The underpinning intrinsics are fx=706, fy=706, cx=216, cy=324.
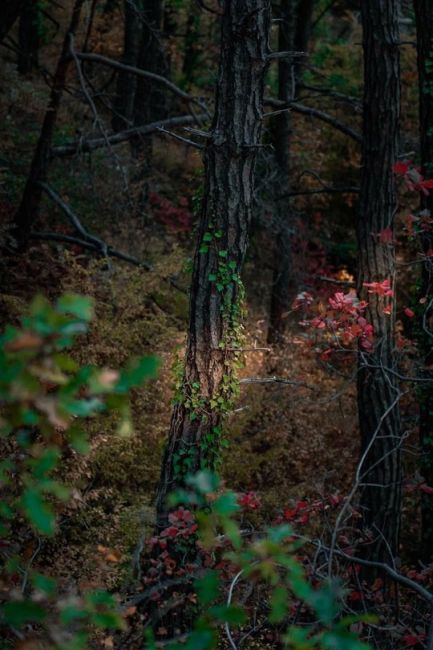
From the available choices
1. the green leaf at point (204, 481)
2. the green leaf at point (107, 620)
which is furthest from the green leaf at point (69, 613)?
the green leaf at point (204, 481)

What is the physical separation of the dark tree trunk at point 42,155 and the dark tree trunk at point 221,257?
397cm

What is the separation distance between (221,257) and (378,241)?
6.51 ft

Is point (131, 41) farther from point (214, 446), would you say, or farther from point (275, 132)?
point (214, 446)

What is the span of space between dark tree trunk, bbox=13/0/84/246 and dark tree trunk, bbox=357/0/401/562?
3.71 m

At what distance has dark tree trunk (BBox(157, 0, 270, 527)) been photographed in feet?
15.9

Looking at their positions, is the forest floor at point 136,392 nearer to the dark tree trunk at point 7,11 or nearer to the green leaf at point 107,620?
the dark tree trunk at point 7,11

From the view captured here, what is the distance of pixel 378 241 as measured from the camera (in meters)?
6.34

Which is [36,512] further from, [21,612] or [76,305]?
[76,305]

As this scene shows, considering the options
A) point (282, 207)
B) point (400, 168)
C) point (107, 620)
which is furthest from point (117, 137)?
point (107, 620)

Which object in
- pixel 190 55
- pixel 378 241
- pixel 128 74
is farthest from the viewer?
pixel 190 55

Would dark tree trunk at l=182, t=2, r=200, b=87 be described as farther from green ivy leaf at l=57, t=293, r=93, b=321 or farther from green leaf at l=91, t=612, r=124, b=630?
green leaf at l=91, t=612, r=124, b=630

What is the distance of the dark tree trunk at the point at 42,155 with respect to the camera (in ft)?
27.3

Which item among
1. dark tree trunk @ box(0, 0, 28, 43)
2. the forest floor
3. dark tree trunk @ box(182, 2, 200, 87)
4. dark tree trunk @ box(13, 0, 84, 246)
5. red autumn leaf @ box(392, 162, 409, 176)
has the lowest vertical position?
the forest floor

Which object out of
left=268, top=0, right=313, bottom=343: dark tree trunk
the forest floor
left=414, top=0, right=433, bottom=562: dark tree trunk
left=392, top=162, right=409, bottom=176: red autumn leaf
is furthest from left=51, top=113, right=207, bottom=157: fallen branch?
left=392, top=162, right=409, bottom=176: red autumn leaf
